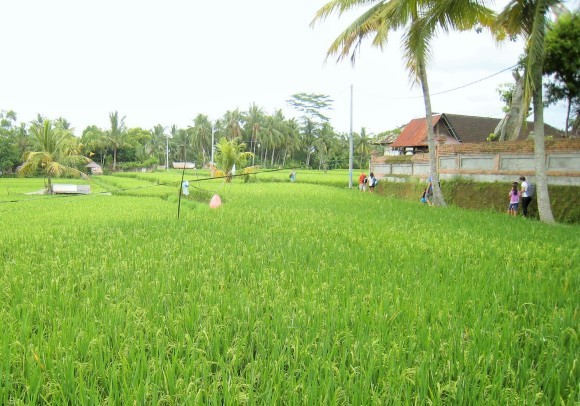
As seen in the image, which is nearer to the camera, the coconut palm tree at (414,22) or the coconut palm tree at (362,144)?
the coconut palm tree at (414,22)

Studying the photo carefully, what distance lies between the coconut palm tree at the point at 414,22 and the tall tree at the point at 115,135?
119ft

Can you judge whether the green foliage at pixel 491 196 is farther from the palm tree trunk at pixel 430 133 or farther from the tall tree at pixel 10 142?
the tall tree at pixel 10 142

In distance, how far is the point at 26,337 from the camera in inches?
88.3

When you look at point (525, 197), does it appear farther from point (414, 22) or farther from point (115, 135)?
point (115, 135)

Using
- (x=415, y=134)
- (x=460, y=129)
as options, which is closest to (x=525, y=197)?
(x=460, y=129)

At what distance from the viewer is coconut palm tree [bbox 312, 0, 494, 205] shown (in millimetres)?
9906

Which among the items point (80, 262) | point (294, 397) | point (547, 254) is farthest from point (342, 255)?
point (294, 397)

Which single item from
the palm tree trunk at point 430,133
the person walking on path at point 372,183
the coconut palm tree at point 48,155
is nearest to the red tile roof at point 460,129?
the person walking on path at point 372,183

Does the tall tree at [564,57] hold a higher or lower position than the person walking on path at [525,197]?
higher

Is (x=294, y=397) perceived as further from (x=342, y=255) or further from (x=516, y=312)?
(x=342, y=255)

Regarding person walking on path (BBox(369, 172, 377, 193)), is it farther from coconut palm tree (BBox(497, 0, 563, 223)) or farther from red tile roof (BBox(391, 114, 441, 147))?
coconut palm tree (BBox(497, 0, 563, 223))

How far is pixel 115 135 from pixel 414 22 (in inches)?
1518

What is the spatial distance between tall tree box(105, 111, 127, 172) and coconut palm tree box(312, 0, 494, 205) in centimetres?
3628

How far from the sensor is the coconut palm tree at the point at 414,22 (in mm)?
9906
